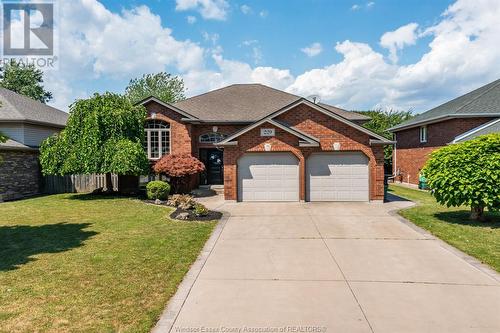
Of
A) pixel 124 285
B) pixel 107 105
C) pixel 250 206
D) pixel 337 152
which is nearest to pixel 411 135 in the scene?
pixel 337 152

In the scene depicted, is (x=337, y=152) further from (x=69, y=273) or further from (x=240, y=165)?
(x=69, y=273)

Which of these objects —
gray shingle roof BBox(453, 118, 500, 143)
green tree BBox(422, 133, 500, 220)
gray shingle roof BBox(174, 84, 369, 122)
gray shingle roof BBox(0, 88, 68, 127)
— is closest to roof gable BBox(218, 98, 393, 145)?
gray shingle roof BBox(174, 84, 369, 122)

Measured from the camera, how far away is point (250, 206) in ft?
44.9

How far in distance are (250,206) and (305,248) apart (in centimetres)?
623

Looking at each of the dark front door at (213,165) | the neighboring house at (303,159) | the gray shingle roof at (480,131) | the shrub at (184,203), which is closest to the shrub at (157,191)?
the shrub at (184,203)

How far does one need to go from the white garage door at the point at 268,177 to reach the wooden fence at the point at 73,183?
30.1ft

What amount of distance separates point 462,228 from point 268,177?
7.88m

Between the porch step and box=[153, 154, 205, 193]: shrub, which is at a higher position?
box=[153, 154, 205, 193]: shrub

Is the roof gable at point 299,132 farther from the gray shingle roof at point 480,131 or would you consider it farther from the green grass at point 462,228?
the gray shingle roof at point 480,131

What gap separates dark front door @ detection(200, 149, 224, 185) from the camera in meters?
19.5

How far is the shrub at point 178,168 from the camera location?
16.1 metres

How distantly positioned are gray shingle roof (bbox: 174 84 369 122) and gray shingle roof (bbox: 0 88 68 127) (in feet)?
26.8

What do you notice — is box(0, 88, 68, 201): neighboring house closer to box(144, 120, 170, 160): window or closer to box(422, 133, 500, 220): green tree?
box(144, 120, 170, 160): window

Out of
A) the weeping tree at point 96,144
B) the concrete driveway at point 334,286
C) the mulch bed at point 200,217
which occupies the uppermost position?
the weeping tree at point 96,144
